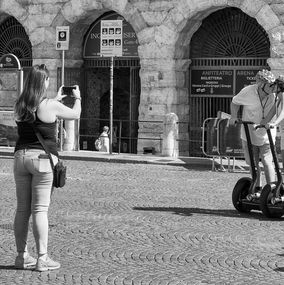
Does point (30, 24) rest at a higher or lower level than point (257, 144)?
higher

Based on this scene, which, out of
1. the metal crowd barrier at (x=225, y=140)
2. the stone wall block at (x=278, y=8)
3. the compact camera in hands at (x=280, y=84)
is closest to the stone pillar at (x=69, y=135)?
the metal crowd barrier at (x=225, y=140)

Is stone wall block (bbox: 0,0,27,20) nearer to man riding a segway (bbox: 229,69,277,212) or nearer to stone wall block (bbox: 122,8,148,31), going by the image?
stone wall block (bbox: 122,8,148,31)

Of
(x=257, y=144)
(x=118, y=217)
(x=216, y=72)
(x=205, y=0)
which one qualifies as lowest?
(x=118, y=217)

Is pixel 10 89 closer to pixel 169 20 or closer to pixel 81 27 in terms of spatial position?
pixel 81 27

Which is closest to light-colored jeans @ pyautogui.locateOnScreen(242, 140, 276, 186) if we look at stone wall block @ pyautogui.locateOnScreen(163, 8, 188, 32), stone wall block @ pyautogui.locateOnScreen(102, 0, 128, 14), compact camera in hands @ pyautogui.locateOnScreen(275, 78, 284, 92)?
compact camera in hands @ pyautogui.locateOnScreen(275, 78, 284, 92)

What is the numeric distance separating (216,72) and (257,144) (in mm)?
11810

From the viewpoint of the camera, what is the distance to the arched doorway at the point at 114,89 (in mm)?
25234

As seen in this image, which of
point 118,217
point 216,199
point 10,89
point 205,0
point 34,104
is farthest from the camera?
point 10,89

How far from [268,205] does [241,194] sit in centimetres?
72

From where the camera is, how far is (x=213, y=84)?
2395cm

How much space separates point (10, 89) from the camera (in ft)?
83.2

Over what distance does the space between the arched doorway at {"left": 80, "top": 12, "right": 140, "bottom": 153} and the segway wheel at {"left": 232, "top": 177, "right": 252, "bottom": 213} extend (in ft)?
39.2

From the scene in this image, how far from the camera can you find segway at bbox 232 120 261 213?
12045 mm

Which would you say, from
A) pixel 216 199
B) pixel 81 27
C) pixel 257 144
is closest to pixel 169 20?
pixel 81 27
